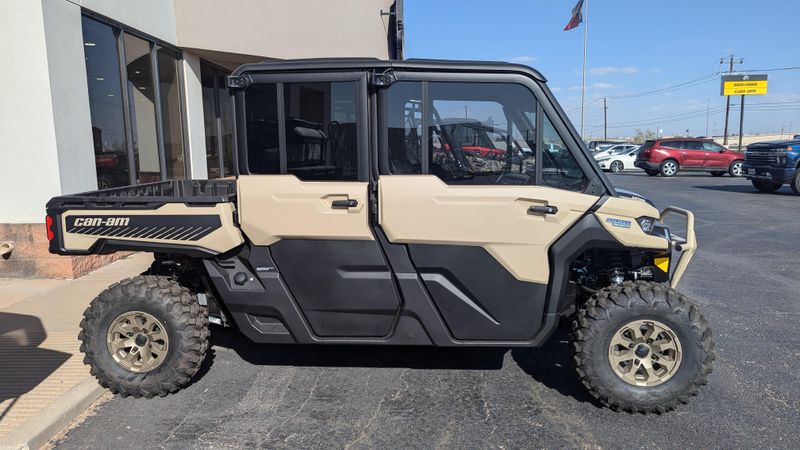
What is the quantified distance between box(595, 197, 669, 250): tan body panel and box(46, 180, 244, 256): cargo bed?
7.75 feet

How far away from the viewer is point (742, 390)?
3922 mm

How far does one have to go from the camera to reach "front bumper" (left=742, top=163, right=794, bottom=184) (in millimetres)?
16411

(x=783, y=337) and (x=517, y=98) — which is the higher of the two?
(x=517, y=98)

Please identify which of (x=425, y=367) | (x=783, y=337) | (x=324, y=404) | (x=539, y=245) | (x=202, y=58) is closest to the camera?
(x=539, y=245)

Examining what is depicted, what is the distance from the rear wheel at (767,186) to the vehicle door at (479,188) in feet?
56.3

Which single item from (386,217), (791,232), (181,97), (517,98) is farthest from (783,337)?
(181,97)

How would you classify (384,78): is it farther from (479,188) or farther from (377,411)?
(377,411)

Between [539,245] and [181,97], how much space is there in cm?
857

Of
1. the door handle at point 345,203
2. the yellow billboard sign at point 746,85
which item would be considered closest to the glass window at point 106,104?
the door handle at point 345,203

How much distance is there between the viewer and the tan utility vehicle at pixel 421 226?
3.51 meters

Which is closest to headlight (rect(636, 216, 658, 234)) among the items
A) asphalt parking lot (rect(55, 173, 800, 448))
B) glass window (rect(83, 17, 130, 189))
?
asphalt parking lot (rect(55, 173, 800, 448))

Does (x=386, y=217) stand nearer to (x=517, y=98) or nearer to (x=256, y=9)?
(x=517, y=98)

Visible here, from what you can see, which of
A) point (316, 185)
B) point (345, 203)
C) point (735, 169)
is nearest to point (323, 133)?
point (316, 185)

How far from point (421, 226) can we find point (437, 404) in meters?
1.22
